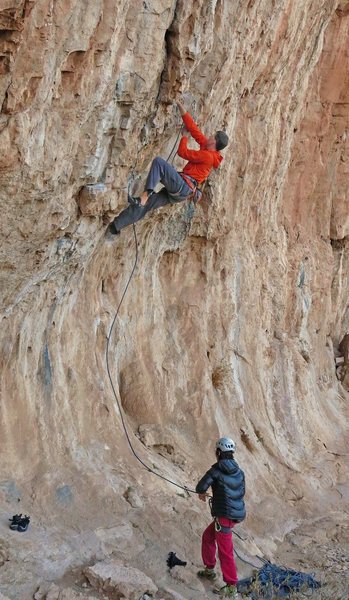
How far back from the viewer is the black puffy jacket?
684 cm

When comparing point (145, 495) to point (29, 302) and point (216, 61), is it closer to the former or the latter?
point (29, 302)

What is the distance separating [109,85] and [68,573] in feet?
14.1

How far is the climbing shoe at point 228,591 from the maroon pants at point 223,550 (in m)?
0.05

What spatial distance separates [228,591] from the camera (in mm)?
6734

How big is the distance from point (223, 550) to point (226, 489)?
0.59 metres

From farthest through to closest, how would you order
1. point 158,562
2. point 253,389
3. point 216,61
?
point 253,389, point 216,61, point 158,562

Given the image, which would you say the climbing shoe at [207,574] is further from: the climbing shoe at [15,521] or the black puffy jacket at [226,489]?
→ the climbing shoe at [15,521]

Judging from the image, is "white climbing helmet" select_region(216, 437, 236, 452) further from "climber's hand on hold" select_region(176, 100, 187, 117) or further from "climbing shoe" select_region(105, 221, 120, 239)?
"climber's hand on hold" select_region(176, 100, 187, 117)

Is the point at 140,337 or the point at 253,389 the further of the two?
the point at 253,389

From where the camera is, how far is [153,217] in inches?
358

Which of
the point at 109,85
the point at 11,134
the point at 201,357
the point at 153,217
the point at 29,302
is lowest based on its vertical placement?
the point at 201,357

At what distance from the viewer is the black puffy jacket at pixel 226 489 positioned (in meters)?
6.84

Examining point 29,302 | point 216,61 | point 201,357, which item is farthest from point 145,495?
point 216,61

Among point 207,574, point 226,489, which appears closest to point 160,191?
point 226,489
